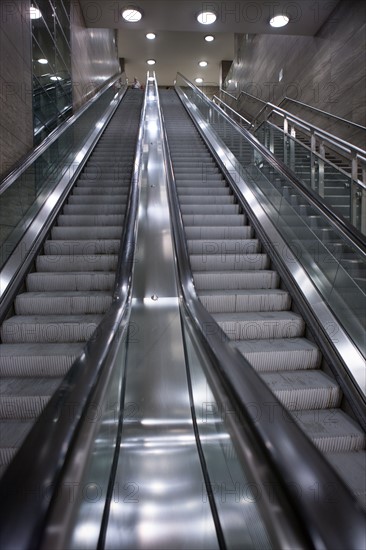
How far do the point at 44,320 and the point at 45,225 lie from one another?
149 centimetres

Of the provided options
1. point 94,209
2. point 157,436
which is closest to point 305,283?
point 157,436

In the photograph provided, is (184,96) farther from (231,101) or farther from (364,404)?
(364,404)

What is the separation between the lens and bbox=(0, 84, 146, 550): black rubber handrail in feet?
1.95

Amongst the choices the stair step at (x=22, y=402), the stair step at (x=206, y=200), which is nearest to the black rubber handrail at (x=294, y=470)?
the stair step at (x=22, y=402)

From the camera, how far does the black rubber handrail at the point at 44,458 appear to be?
60 cm

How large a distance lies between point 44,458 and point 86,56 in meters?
11.3

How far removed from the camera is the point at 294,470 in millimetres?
751

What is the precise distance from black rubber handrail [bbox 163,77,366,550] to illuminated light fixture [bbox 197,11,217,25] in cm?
858

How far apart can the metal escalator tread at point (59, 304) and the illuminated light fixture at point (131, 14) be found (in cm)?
449

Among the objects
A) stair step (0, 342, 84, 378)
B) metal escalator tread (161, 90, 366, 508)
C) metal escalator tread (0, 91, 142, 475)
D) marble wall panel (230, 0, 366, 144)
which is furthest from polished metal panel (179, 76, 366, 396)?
marble wall panel (230, 0, 366, 144)

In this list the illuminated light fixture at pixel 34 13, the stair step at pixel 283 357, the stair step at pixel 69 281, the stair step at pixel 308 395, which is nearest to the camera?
the stair step at pixel 308 395

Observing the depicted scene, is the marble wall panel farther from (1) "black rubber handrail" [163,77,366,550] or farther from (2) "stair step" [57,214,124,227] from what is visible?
(1) "black rubber handrail" [163,77,366,550]

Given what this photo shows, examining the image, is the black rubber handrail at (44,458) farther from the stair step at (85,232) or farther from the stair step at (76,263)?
the stair step at (85,232)

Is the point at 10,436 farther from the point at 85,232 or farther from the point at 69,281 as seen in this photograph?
the point at 85,232
